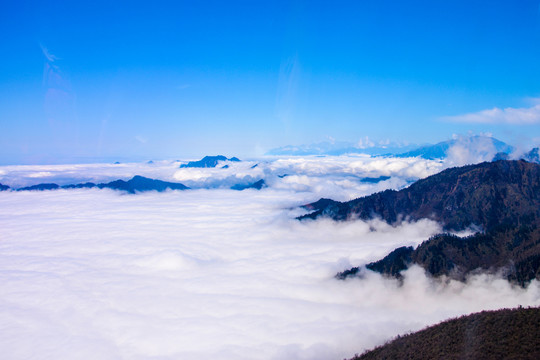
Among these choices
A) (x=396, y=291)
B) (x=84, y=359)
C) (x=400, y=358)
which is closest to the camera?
(x=400, y=358)

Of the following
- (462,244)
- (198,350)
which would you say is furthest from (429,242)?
(198,350)

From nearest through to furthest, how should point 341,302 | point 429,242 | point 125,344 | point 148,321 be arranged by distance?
point 125,344 → point 148,321 → point 341,302 → point 429,242

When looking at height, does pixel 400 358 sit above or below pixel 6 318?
above

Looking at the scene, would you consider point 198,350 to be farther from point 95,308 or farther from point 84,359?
point 95,308

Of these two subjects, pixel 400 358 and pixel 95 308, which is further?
pixel 95 308

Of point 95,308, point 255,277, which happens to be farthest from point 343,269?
point 95,308

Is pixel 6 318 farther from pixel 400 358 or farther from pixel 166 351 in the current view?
pixel 400 358
